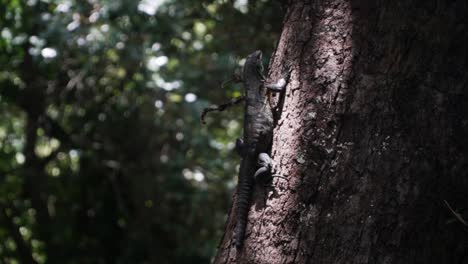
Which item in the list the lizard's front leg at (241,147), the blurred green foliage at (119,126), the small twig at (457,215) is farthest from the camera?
the blurred green foliage at (119,126)

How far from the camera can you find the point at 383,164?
7.76ft

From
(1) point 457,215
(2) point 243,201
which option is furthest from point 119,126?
(1) point 457,215

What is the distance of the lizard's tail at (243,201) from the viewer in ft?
8.48

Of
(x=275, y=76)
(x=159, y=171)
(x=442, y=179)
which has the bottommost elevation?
(x=159, y=171)

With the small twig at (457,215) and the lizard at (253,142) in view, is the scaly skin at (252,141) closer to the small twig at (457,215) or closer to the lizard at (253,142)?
the lizard at (253,142)

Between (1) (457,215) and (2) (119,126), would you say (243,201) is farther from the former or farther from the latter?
(2) (119,126)

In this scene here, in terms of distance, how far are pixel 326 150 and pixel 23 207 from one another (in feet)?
19.0

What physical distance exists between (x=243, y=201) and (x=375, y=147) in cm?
71

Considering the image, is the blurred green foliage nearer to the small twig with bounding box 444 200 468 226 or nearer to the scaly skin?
the scaly skin

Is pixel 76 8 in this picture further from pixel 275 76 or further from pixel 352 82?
pixel 352 82

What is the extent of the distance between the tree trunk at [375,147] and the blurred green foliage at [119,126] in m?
2.31

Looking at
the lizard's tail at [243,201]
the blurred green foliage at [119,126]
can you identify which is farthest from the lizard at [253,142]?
the blurred green foliage at [119,126]

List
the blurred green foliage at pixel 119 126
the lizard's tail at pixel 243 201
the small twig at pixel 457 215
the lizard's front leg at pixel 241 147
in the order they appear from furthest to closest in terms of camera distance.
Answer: the blurred green foliage at pixel 119 126 → the lizard's front leg at pixel 241 147 → the lizard's tail at pixel 243 201 → the small twig at pixel 457 215

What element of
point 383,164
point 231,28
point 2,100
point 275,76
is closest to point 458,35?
point 383,164
